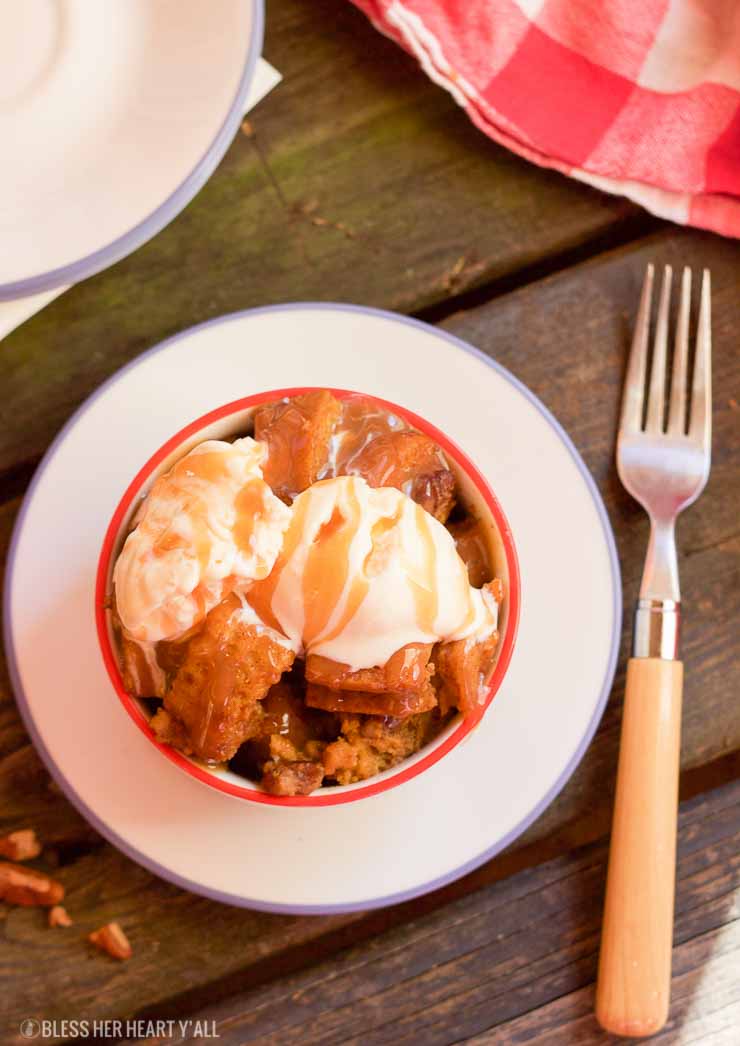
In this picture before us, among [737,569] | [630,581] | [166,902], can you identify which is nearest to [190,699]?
[166,902]

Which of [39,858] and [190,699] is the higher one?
[190,699]

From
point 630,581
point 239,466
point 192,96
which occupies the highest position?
point 192,96

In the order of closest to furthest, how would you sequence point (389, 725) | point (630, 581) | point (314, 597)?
Answer: point (314, 597)
point (389, 725)
point (630, 581)

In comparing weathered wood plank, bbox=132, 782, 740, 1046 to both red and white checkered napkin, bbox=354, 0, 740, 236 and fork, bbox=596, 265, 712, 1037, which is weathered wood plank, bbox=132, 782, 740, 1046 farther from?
red and white checkered napkin, bbox=354, 0, 740, 236

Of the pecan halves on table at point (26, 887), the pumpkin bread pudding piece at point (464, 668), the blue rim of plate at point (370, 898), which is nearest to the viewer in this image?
the pumpkin bread pudding piece at point (464, 668)

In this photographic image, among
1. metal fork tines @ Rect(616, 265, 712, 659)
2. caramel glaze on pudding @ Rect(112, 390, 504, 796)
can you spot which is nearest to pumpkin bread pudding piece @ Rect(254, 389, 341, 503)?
caramel glaze on pudding @ Rect(112, 390, 504, 796)

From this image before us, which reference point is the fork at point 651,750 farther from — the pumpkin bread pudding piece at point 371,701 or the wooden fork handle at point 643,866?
the pumpkin bread pudding piece at point 371,701

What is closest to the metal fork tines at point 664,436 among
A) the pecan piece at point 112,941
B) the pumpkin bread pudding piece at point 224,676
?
the pumpkin bread pudding piece at point 224,676

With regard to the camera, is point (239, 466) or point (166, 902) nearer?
point (239, 466)

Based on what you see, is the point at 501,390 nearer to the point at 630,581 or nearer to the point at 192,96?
the point at 630,581
